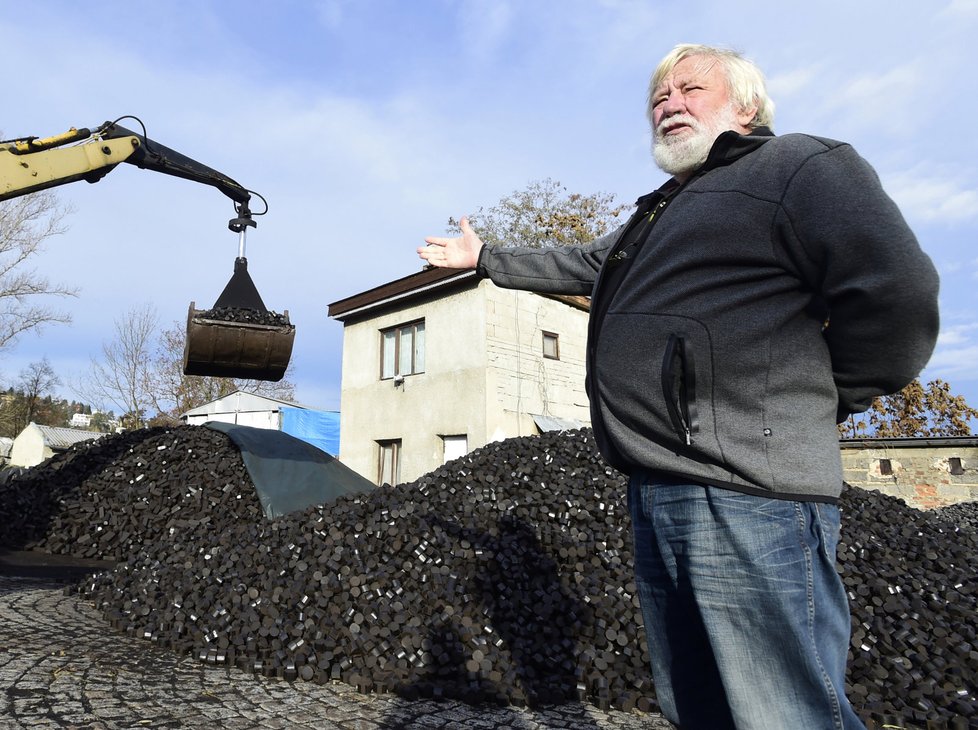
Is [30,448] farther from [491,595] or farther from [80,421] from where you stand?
[491,595]

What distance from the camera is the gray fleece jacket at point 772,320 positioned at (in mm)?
1332

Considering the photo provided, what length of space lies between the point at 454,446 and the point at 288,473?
223 inches

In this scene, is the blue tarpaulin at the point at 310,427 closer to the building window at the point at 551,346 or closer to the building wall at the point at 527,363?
the building wall at the point at 527,363

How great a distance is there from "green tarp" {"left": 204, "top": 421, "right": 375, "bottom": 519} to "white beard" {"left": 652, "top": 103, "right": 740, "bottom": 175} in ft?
24.1

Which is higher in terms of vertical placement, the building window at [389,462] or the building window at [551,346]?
the building window at [551,346]

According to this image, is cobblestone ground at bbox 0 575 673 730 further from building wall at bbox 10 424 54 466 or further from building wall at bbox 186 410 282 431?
building wall at bbox 10 424 54 466

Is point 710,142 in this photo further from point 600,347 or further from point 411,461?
point 411,461

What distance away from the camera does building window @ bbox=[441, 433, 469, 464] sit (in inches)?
563

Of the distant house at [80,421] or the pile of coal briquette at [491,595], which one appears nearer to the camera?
the pile of coal briquette at [491,595]

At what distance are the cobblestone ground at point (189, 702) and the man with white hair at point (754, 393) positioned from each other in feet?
6.81

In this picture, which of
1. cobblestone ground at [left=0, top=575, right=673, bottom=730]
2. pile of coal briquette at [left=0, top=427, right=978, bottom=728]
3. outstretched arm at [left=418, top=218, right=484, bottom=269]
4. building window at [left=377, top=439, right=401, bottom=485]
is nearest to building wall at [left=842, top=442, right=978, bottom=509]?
pile of coal briquette at [left=0, top=427, right=978, bottom=728]

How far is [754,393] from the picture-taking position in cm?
138

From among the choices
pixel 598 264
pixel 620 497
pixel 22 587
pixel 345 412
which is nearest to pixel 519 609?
pixel 620 497

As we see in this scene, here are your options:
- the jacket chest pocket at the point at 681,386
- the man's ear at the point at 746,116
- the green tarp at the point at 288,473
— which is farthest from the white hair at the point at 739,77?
the green tarp at the point at 288,473
